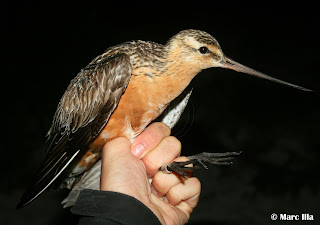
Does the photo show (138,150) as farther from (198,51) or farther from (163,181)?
(198,51)

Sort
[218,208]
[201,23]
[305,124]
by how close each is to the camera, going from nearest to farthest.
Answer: [218,208]
[305,124]
[201,23]

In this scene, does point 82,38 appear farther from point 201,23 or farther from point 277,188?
point 277,188

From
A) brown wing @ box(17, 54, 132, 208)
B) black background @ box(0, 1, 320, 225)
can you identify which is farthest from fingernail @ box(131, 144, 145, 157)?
black background @ box(0, 1, 320, 225)

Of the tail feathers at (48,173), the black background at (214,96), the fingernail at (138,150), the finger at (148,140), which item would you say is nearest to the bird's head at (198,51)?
the finger at (148,140)

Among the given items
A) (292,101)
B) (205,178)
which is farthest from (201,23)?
(205,178)

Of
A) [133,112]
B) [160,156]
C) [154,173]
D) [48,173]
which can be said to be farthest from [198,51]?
[48,173]

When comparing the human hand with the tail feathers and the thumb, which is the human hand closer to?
the thumb
